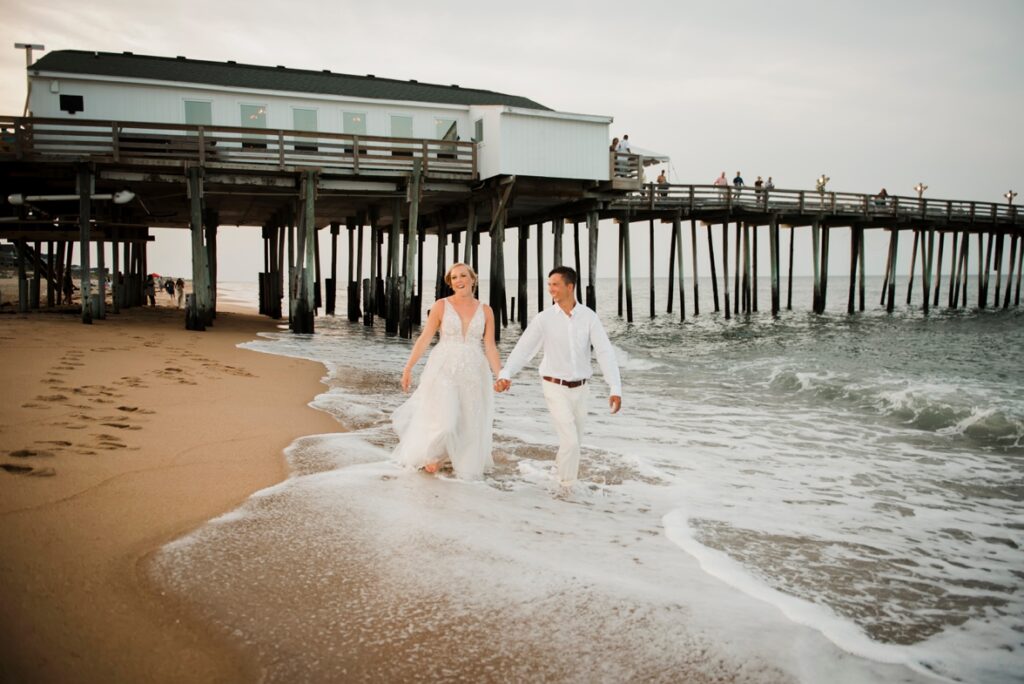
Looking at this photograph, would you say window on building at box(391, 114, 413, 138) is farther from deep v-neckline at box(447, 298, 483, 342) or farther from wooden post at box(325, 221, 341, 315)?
deep v-neckline at box(447, 298, 483, 342)

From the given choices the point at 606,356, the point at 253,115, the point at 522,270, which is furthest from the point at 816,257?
the point at 606,356

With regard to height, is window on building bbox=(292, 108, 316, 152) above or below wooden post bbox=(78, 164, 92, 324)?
above

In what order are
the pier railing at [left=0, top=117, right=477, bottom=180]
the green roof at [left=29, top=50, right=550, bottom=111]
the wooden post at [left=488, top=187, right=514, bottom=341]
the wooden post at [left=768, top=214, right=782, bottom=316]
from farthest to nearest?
the wooden post at [left=768, top=214, right=782, bottom=316] → the green roof at [left=29, top=50, right=550, bottom=111] → the wooden post at [left=488, top=187, right=514, bottom=341] → the pier railing at [left=0, top=117, right=477, bottom=180]

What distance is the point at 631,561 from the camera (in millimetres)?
4387

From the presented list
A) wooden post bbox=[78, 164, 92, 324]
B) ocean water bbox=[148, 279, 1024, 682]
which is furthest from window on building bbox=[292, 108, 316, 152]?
ocean water bbox=[148, 279, 1024, 682]

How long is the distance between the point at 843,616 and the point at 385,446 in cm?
424

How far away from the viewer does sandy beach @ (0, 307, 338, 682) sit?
9.53ft

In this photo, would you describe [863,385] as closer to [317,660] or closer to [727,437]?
[727,437]

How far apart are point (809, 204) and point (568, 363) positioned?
32.2 m

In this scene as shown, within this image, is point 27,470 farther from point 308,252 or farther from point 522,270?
point 522,270

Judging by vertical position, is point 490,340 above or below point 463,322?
below

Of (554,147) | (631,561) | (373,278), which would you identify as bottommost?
(631,561)

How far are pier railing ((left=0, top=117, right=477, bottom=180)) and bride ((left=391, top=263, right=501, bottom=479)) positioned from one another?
46.0 ft

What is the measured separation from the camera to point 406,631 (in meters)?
3.28
